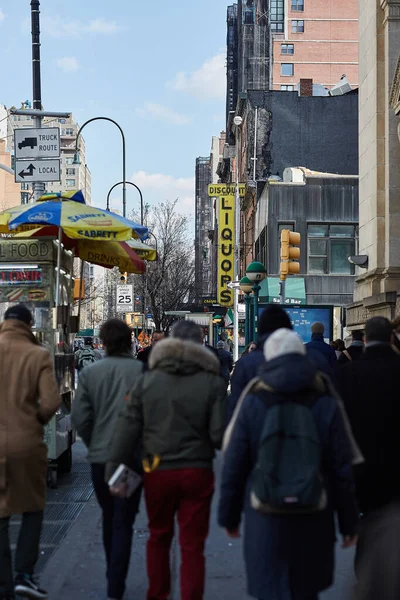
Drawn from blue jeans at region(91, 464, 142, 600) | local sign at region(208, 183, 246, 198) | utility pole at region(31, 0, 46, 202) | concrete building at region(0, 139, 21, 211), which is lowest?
blue jeans at region(91, 464, 142, 600)

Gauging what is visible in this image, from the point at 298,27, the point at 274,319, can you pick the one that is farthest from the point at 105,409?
the point at 298,27

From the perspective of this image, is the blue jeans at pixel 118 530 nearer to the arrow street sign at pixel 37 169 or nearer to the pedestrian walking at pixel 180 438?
the pedestrian walking at pixel 180 438

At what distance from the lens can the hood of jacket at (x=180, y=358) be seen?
5852mm

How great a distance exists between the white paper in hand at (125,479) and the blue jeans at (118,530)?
0.90 feet

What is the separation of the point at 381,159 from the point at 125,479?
1799 cm

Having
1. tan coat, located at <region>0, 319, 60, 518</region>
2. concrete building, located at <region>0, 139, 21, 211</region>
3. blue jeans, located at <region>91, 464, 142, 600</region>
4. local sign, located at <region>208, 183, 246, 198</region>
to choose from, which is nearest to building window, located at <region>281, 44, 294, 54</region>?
local sign, located at <region>208, 183, 246, 198</region>

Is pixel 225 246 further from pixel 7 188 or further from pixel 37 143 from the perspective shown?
pixel 7 188

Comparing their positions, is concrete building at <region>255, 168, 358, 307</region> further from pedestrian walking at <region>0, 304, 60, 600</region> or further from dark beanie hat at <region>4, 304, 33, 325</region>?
pedestrian walking at <region>0, 304, 60, 600</region>

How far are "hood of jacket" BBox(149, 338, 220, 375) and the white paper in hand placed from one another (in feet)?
2.19

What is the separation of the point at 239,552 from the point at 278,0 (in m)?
85.9

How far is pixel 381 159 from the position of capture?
2286 centimetres

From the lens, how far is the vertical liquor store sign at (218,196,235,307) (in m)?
54.6

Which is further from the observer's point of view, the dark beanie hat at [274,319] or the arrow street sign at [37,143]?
the arrow street sign at [37,143]

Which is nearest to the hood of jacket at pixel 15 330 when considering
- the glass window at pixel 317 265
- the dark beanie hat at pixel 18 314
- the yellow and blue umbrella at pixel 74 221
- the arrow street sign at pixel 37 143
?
the dark beanie hat at pixel 18 314
